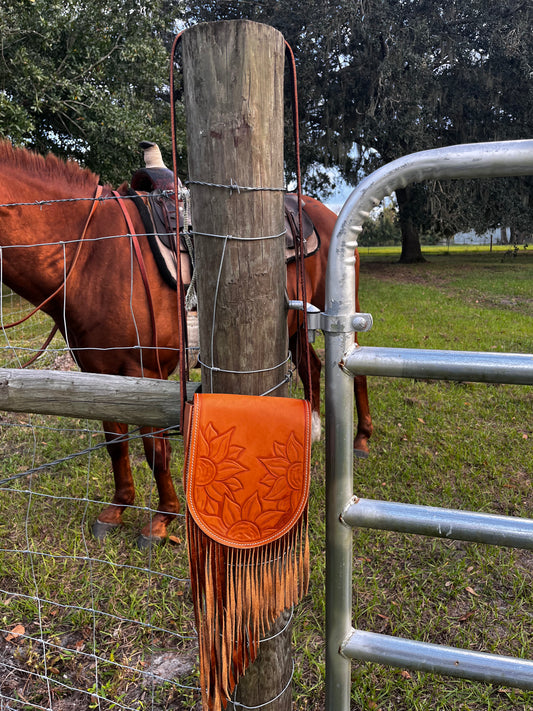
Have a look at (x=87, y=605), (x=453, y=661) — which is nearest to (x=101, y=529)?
(x=87, y=605)

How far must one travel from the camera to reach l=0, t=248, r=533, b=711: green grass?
6.44 feet

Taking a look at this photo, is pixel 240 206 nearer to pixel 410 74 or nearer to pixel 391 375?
pixel 391 375

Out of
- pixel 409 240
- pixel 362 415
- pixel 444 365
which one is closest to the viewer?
pixel 444 365

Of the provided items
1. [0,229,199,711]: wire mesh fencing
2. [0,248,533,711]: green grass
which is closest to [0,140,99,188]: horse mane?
[0,229,199,711]: wire mesh fencing

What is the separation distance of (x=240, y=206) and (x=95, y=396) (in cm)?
71

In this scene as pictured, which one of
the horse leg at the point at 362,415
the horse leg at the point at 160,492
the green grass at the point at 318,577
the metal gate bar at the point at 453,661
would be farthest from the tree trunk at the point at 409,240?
the metal gate bar at the point at 453,661

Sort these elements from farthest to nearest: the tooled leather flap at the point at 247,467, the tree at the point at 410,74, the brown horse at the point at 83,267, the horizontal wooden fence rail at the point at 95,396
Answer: the tree at the point at 410,74 < the brown horse at the point at 83,267 < the horizontal wooden fence rail at the point at 95,396 < the tooled leather flap at the point at 247,467

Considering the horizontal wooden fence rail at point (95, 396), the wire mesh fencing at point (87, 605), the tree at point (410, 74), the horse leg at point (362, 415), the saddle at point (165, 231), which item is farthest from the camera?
the tree at point (410, 74)

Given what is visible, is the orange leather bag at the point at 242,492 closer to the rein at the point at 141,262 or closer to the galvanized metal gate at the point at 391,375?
the galvanized metal gate at the point at 391,375

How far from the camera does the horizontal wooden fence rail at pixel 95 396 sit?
1.38 metres

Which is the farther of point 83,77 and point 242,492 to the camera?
point 83,77

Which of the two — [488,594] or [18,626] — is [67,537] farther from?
[488,594]

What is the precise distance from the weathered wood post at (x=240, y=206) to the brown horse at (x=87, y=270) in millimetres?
1189

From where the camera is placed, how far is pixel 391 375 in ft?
3.45
